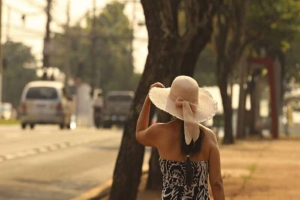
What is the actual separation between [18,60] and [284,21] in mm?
120889

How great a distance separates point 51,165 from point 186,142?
17.5 m

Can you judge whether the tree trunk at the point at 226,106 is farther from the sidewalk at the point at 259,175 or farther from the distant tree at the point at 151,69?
the distant tree at the point at 151,69

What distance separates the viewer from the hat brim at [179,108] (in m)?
7.91

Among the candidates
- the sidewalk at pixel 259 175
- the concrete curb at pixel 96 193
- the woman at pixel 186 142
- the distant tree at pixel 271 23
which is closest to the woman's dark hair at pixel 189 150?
the woman at pixel 186 142

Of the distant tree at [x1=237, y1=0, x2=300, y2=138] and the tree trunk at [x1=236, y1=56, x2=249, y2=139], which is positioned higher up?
the distant tree at [x1=237, y1=0, x2=300, y2=138]

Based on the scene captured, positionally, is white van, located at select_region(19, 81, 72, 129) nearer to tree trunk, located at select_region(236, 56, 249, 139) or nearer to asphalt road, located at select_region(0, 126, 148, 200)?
asphalt road, located at select_region(0, 126, 148, 200)

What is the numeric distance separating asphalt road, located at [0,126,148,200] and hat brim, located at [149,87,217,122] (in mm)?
9568

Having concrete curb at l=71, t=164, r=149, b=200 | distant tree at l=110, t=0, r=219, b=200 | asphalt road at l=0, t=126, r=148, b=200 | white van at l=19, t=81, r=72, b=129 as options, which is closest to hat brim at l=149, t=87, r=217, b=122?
distant tree at l=110, t=0, r=219, b=200

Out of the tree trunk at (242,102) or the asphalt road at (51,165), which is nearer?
the asphalt road at (51,165)

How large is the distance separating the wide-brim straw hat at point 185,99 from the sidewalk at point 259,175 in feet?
29.3

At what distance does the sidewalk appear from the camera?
17.7 meters

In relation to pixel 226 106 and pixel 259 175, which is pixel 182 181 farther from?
pixel 226 106

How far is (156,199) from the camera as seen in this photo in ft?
55.2

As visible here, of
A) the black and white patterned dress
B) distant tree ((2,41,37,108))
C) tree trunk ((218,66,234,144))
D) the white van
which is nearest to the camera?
the black and white patterned dress
